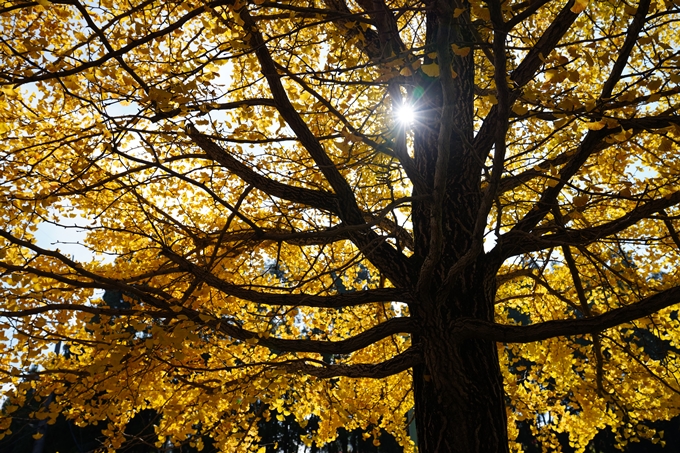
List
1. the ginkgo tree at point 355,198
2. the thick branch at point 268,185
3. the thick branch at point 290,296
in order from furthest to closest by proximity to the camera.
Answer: the thick branch at point 268,185
the thick branch at point 290,296
the ginkgo tree at point 355,198

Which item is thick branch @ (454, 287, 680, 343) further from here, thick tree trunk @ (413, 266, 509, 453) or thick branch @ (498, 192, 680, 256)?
thick branch @ (498, 192, 680, 256)

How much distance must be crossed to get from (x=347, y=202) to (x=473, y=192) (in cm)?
101

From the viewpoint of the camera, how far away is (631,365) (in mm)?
5281

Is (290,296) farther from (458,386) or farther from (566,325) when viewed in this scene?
(566,325)

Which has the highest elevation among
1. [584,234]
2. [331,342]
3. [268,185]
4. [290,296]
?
[268,185]

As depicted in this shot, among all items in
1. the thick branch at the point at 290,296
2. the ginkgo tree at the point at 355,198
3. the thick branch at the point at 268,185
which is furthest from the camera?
the thick branch at the point at 268,185

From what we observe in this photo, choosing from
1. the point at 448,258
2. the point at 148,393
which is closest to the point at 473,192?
the point at 448,258

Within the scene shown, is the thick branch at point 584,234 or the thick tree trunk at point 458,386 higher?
the thick branch at point 584,234

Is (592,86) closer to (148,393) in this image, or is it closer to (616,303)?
(616,303)

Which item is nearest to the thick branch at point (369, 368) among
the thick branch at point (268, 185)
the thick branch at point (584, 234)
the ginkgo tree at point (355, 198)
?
the ginkgo tree at point (355, 198)

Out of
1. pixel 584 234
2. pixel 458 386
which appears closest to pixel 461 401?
pixel 458 386

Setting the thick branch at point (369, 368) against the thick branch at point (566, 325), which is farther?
the thick branch at point (369, 368)

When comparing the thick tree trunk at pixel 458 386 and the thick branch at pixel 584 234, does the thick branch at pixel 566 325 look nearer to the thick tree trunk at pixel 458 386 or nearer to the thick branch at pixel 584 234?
the thick tree trunk at pixel 458 386

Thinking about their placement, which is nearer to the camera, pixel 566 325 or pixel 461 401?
pixel 566 325
